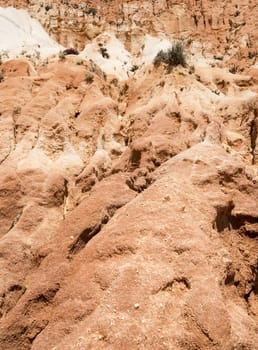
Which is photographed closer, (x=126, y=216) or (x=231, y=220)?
(x=126, y=216)

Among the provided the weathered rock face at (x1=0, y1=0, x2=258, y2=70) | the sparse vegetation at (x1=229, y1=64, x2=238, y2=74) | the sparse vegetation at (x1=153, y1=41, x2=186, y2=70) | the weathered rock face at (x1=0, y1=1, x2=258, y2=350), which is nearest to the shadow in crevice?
the weathered rock face at (x1=0, y1=1, x2=258, y2=350)

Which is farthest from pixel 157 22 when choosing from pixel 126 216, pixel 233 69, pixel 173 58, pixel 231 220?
pixel 126 216

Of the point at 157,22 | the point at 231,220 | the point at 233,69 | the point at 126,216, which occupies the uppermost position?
the point at 157,22

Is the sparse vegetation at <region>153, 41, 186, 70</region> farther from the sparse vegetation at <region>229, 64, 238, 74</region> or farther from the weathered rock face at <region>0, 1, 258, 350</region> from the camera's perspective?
the sparse vegetation at <region>229, 64, 238, 74</region>

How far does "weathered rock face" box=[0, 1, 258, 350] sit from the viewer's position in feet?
19.6

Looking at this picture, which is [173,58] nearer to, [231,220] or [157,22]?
[231,220]

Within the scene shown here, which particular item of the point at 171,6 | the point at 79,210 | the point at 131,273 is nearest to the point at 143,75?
the point at 79,210

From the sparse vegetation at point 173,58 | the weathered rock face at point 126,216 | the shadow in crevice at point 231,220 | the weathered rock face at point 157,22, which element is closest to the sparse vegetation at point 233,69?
the weathered rock face at point 157,22

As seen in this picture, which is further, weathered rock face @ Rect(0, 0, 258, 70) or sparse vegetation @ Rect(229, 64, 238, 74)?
weathered rock face @ Rect(0, 0, 258, 70)

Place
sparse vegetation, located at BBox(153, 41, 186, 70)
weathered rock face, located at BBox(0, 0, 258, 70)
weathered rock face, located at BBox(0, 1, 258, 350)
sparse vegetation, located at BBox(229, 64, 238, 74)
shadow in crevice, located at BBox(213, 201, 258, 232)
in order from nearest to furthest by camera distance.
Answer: weathered rock face, located at BBox(0, 1, 258, 350), shadow in crevice, located at BBox(213, 201, 258, 232), sparse vegetation, located at BBox(153, 41, 186, 70), sparse vegetation, located at BBox(229, 64, 238, 74), weathered rock face, located at BBox(0, 0, 258, 70)

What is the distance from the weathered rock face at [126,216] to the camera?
596 centimetres

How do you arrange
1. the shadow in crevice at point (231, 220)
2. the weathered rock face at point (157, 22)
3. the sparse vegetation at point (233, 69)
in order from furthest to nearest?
the weathered rock face at point (157, 22) < the sparse vegetation at point (233, 69) < the shadow in crevice at point (231, 220)

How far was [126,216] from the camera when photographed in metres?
7.46

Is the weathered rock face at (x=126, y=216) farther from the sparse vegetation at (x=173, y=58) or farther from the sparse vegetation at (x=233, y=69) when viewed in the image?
the sparse vegetation at (x=233, y=69)
